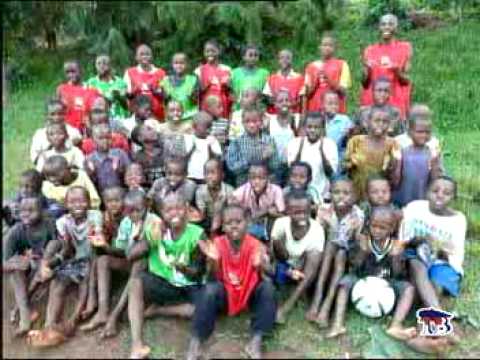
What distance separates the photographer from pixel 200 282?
380cm

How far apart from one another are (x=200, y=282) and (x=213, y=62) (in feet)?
5.97

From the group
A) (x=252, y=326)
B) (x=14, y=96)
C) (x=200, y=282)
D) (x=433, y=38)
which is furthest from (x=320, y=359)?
(x=433, y=38)

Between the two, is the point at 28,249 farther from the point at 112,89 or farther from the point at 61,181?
the point at 112,89

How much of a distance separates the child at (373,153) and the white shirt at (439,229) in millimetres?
357

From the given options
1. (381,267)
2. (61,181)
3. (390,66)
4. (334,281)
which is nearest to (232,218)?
(334,281)

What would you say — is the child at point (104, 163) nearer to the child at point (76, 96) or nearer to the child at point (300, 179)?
the child at point (76, 96)

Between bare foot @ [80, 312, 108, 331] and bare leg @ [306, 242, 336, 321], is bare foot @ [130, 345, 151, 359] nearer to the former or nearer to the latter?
bare foot @ [80, 312, 108, 331]

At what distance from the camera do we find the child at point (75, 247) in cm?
383

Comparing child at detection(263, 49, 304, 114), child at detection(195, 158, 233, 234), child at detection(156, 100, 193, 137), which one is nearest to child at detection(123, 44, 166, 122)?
child at detection(156, 100, 193, 137)

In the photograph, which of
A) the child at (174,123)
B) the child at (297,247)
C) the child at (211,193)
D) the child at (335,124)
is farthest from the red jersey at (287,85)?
the child at (297,247)

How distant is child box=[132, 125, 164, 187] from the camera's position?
4414 mm

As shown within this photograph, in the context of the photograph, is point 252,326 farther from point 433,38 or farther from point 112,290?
point 433,38

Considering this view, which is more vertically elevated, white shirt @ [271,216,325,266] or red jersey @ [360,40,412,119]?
red jersey @ [360,40,412,119]

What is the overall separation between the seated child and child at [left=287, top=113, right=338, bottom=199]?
0.38 metres
